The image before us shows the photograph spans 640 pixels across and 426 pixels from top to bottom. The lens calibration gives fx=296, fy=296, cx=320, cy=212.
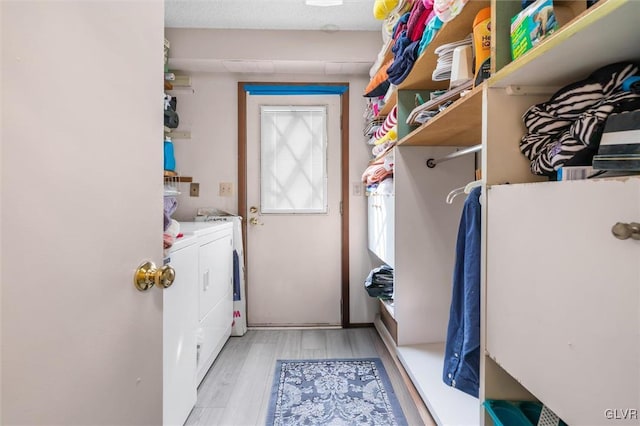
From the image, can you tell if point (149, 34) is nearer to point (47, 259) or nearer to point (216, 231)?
point (47, 259)

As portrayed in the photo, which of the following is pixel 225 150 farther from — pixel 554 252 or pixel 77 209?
pixel 554 252

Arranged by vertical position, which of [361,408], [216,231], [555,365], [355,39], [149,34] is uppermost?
[355,39]

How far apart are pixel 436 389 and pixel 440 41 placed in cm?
152

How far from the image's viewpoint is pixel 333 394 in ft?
5.28

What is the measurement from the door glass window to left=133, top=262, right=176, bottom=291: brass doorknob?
1.89 metres

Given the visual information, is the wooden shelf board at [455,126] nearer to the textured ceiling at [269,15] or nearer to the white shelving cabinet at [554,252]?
the white shelving cabinet at [554,252]

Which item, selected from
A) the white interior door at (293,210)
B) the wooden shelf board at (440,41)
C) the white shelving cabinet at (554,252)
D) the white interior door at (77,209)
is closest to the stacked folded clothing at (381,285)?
the white interior door at (293,210)

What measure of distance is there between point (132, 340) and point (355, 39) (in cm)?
246

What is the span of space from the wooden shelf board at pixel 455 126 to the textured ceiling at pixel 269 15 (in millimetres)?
1135

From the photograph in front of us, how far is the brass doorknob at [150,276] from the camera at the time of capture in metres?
0.65

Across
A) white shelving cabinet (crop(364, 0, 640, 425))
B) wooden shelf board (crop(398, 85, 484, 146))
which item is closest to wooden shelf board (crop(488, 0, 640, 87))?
white shelving cabinet (crop(364, 0, 640, 425))

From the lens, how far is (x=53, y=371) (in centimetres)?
44

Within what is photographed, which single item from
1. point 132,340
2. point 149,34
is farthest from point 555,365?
point 149,34

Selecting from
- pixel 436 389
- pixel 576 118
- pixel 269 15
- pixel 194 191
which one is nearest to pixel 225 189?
pixel 194 191
